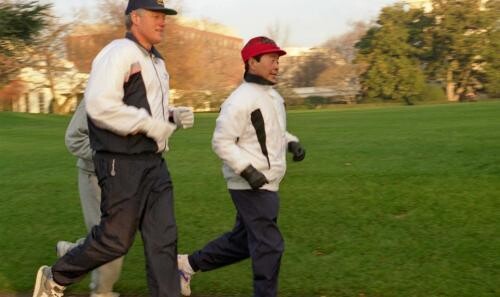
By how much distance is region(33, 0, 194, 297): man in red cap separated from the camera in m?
3.60

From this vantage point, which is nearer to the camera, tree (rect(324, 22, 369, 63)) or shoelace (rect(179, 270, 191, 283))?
shoelace (rect(179, 270, 191, 283))

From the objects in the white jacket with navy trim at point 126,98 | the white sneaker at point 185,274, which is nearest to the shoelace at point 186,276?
the white sneaker at point 185,274

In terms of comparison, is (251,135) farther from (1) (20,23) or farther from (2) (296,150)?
(1) (20,23)

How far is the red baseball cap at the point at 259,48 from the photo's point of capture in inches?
166

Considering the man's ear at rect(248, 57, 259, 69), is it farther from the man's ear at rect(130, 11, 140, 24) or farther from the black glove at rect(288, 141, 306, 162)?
the man's ear at rect(130, 11, 140, 24)

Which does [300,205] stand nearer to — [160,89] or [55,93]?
[160,89]

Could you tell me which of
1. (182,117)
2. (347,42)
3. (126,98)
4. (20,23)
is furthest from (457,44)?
(126,98)

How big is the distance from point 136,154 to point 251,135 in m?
0.76

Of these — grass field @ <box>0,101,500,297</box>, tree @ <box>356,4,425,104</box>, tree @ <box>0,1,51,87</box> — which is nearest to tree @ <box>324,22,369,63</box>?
tree @ <box>356,4,425,104</box>

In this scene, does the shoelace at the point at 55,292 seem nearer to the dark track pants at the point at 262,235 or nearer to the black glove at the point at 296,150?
the dark track pants at the point at 262,235

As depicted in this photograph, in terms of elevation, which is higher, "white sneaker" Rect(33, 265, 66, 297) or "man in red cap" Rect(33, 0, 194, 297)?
"man in red cap" Rect(33, 0, 194, 297)

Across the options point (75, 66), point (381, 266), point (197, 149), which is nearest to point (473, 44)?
point (75, 66)

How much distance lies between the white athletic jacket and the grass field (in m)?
1.03

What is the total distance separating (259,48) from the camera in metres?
4.21
